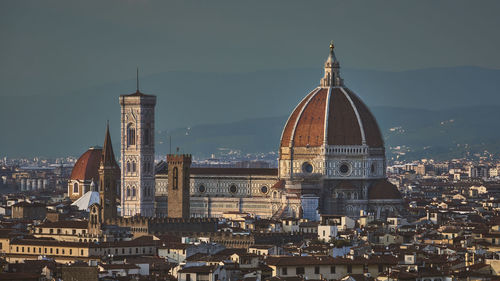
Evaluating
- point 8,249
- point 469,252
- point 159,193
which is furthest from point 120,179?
point 469,252

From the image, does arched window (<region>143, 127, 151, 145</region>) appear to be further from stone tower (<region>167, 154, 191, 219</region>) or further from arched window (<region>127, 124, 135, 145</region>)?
stone tower (<region>167, 154, 191, 219</region>)

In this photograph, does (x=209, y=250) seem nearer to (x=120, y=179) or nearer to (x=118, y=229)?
(x=118, y=229)

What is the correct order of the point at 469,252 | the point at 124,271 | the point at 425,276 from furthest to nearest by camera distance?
1. the point at 469,252
2. the point at 124,271
3. the point at 425,276

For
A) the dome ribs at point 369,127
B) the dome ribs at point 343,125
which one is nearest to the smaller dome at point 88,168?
the dome ribs at point 343,125

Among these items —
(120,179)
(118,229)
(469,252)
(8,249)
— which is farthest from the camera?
(120,179)

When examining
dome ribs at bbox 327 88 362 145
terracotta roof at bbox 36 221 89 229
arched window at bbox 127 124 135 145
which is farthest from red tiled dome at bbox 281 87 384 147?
terracotta roof at bbox 36 221 89 229

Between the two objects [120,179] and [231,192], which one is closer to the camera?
[231,192]
